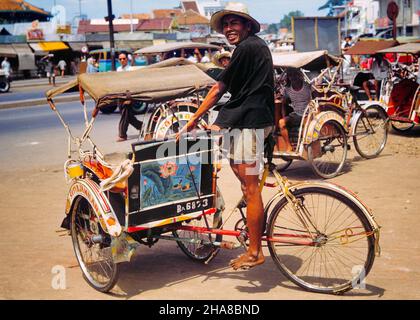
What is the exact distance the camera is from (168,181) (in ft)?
13.3

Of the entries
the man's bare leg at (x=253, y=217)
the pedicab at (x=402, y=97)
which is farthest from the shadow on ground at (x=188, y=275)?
the pedicab at (x=402, y=97)

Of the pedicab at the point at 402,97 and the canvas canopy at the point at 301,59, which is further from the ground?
the canvas canopy at the point at 301,59

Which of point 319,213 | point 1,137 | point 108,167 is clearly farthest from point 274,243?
point 1,137

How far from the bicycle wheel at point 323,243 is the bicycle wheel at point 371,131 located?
4512 mm

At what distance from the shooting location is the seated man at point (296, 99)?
24.6ft

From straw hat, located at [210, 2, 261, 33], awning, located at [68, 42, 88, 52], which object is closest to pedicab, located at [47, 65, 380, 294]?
straw hat, located at [210, 2, 261, 33]

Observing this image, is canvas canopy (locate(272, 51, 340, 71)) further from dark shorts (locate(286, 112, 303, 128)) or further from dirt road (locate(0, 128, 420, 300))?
dirt road (locate(0, 128, 420, 300))

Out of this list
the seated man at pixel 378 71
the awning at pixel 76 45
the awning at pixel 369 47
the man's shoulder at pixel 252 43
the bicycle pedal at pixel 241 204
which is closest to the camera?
the man's shoulder at pixel 252 43

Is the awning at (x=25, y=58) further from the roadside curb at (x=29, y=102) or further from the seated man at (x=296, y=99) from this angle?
the seated man at (x=296, y=99)

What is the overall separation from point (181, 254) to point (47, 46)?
46479 millimetres

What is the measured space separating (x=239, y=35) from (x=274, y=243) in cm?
151

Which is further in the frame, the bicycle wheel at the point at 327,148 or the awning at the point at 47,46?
the awning at the point at 47,46

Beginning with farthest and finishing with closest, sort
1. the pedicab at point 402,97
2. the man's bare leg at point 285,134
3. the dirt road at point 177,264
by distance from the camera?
the pedicab at point 402,97 → the man's bare leg at point 285,134 → the dirt road at point 177,264

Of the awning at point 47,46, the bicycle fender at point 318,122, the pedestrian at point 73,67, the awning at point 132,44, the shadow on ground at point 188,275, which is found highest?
the awning at point 132,44
